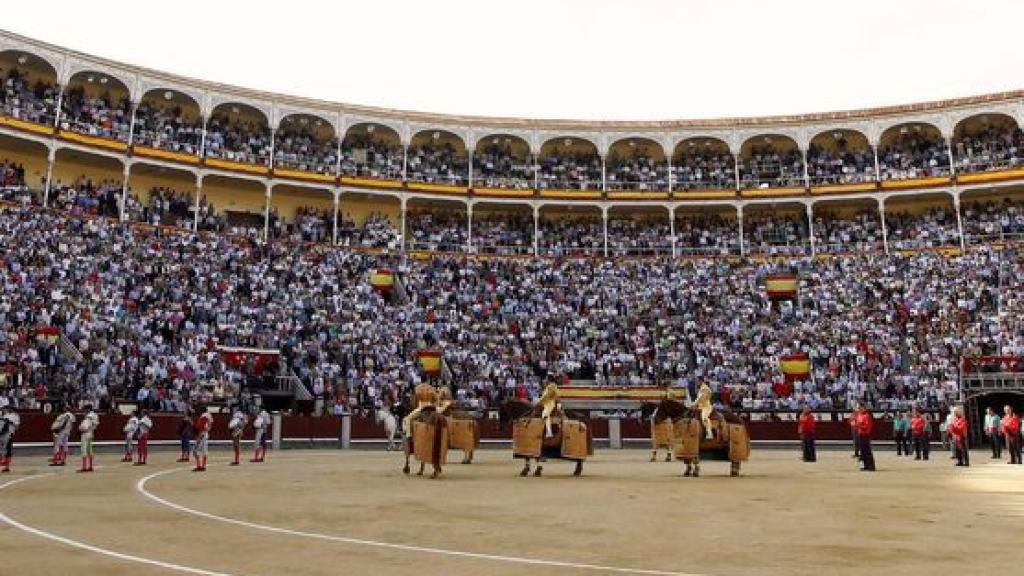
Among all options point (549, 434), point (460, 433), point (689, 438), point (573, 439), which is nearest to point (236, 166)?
point (460, 433)

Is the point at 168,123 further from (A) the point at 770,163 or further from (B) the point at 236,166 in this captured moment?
(A) the point at 770,163

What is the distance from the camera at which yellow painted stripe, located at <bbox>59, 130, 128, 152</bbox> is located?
38.5 meters

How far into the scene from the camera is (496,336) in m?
37.2

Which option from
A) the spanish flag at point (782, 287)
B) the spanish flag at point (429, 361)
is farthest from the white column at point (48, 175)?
the spanish flag at point (782, 287)

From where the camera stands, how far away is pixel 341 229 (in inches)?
1806

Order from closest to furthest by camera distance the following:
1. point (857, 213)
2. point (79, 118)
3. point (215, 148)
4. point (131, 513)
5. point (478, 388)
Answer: point (131, 513) < point (478, 388) < point (79, 118) < point (215, 148) < point (857, 213)

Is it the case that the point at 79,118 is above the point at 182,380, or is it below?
above

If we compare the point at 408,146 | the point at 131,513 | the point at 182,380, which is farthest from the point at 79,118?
the point at 131,513

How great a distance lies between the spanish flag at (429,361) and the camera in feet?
111

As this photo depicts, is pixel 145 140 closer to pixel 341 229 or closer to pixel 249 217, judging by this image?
pixel 249 217

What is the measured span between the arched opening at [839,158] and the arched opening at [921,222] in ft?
8.30

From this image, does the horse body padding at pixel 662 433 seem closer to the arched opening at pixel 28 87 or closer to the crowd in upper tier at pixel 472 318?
the crowd in upper tier at pixel 472 318

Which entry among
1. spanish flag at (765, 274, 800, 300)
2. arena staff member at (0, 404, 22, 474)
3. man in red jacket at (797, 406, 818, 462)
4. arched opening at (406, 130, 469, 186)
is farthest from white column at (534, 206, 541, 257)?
arena staff member at (0, 404, 22, 474)

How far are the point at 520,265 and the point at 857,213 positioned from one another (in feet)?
65.9
